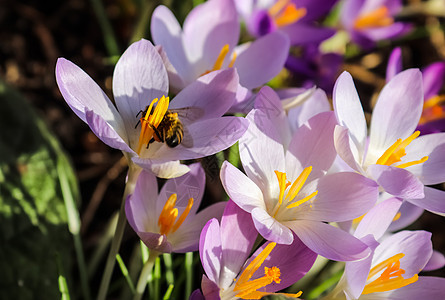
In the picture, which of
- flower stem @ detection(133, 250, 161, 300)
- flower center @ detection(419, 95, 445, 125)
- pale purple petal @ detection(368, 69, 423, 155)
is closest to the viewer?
flower stem @ detection(133, 250, 161, 300)

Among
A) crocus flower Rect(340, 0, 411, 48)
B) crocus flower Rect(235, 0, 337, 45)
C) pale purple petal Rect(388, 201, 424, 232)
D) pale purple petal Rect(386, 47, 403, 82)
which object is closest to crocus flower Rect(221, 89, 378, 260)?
pale purple petal Rect(388, 201, 424, 232)

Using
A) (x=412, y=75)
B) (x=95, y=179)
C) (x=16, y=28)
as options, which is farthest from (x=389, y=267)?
(x=16, y=28)

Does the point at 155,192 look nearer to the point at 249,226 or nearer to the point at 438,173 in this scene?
the point at 249,226

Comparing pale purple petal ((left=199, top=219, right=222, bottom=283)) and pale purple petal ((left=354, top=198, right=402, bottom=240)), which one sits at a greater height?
pale purple petal ((left=199, top=219, right=222, bottom=283))

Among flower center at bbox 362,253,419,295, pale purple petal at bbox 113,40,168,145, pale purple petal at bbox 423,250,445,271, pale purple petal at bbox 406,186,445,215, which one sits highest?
pale purple petal at bbox 113,40,168,145

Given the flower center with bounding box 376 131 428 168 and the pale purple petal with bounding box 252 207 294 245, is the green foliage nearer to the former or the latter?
the pale purple petal with bounding box 252 207 294 245

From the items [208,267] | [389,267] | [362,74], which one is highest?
[208,267]

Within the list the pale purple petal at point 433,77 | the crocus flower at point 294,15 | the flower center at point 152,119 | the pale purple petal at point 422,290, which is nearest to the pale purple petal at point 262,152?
the flower center at point 152,119
